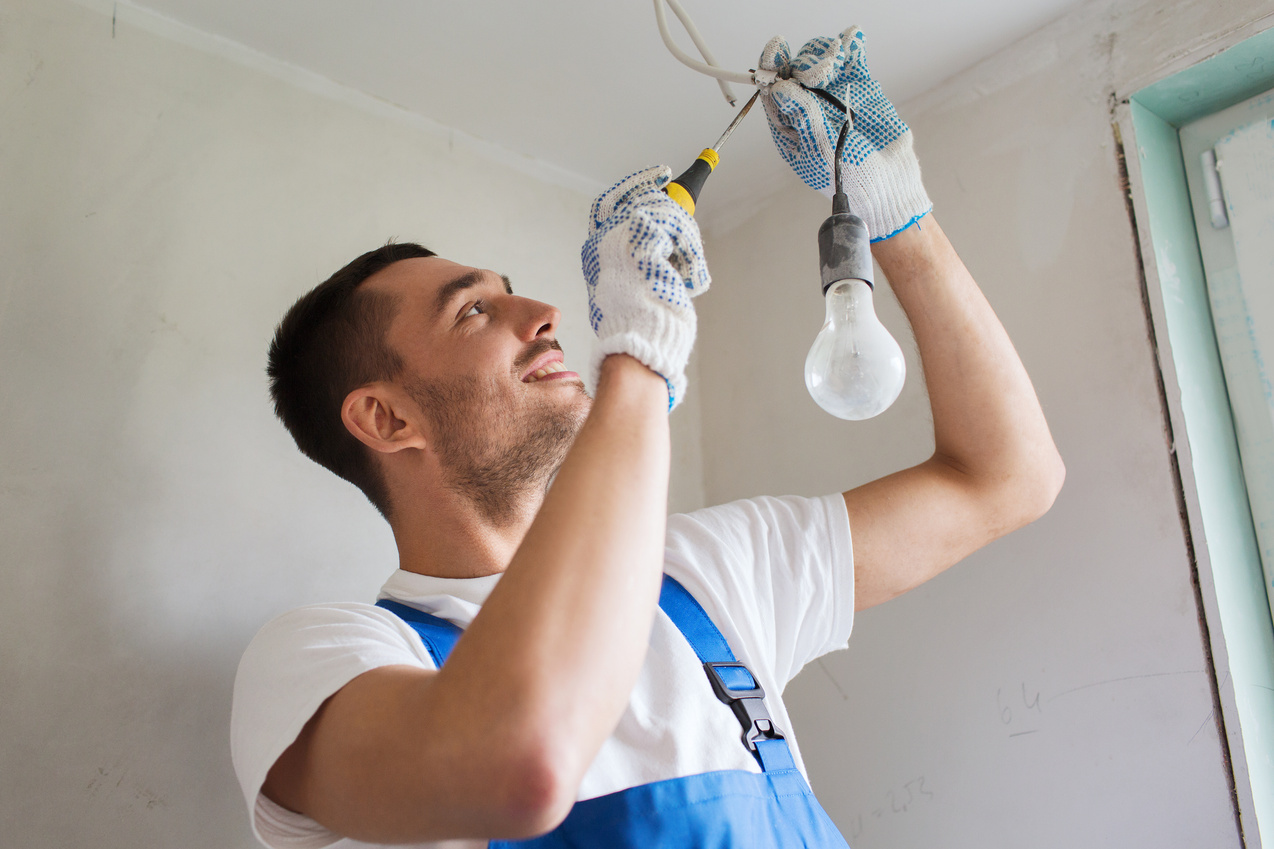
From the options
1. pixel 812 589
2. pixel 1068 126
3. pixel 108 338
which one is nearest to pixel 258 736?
pixel 812 589

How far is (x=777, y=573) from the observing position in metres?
0.99

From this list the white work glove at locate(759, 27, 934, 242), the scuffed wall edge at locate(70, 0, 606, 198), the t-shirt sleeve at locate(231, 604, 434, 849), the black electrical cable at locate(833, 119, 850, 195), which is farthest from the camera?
the scuffed wall edge at locate(70, 0, 606, 198)

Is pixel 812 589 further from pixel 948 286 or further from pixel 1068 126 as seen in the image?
pixel 1068 126

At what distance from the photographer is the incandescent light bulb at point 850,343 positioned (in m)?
0.64

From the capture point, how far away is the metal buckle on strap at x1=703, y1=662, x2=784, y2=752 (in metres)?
0.81

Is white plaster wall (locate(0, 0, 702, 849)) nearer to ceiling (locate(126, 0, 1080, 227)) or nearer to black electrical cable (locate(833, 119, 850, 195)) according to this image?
ceiling (locate(126, 0, 1080, 227))

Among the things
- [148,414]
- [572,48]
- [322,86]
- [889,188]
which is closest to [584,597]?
[889,188]

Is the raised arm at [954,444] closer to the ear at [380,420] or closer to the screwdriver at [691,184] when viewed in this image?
the screwdriver at [691,184]

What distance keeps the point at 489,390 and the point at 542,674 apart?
56 centimetres

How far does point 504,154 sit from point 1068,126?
106 cm

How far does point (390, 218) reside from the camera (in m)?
1.43

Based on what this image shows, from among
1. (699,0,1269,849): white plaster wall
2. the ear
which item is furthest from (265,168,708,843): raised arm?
(699,0,1269,849): white plaster wall

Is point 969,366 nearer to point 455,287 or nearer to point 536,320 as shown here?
point 536,320

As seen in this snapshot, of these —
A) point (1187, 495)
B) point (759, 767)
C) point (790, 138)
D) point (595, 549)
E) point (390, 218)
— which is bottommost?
point (759, 767)
